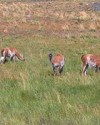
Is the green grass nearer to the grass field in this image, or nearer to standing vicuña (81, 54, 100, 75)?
the grass field

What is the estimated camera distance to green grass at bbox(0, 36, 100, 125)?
347 inches

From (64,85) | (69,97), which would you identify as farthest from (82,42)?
(69,97)

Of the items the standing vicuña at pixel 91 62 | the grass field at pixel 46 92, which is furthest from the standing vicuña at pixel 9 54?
the standing vicuña at pixel 91 62

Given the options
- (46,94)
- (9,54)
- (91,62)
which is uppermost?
(9,54)

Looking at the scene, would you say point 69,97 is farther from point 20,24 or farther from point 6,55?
point 20,24

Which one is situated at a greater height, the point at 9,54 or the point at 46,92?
the point at 9,54

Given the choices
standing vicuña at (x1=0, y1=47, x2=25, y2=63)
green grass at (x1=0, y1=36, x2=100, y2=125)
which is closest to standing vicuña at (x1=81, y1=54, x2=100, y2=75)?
green grass at (x1=0, y1=36, x2=100, y2=125)

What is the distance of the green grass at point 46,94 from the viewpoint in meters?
8.81

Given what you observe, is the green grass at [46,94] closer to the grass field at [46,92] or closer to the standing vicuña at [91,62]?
the grass field at [46,92]

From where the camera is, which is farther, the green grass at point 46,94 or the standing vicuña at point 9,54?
the standing vicuña at point 9,54

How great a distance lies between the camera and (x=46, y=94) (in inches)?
426

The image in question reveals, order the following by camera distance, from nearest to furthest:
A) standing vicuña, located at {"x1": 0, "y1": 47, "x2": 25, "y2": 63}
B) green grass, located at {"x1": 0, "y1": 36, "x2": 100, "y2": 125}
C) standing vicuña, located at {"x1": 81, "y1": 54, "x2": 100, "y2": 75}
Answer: green grass, located at {"x1": 0, "y1": 36, "x2": 100, "y2": 125} → standing vicuña, located at {"x1": 81, "y1": 54, "x2": 100, "y2": 75} → standing vicuña, located at {"x1": 0, "y1": 47, "x2": 25, "y2": 63}

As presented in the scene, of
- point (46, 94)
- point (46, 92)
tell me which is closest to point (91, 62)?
point (46, 92)

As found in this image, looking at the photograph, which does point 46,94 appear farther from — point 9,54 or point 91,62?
point 9,54
